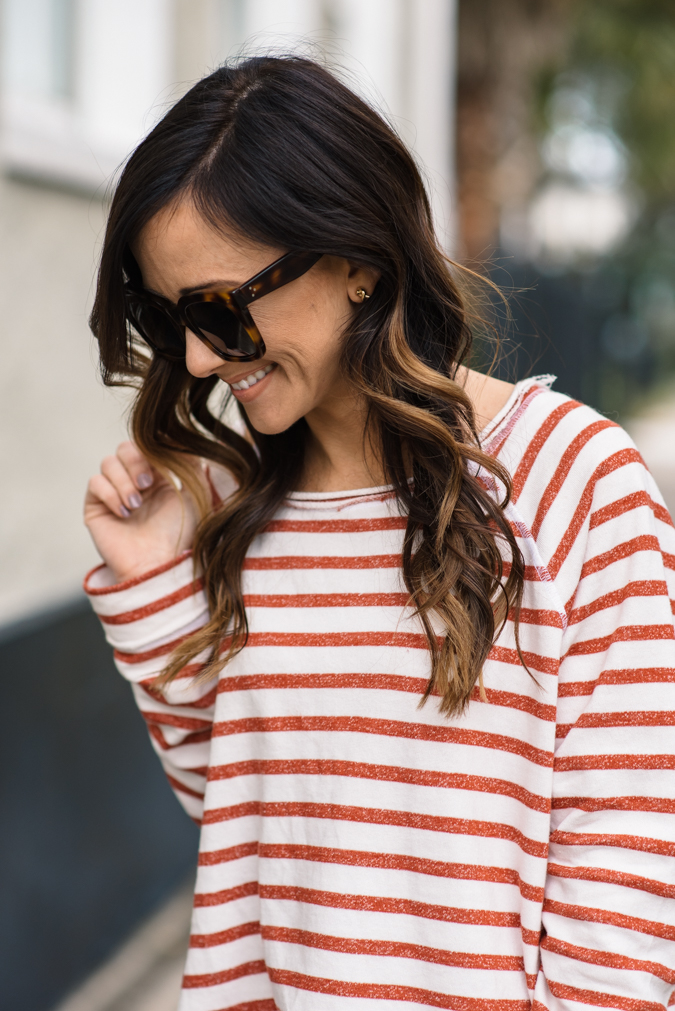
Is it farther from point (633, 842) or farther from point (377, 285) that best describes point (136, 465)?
point (633, 842)

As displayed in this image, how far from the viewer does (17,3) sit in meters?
2.79

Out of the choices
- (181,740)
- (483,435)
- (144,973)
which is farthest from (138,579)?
(144,973)

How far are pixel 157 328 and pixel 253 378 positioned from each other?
0.20 m

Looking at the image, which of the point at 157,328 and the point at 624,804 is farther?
the point at 157,328

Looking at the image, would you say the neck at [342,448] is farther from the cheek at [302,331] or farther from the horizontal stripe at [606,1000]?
the horizontal stripe at [606,1000]

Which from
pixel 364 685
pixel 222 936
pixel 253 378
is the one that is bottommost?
pixel 222 936

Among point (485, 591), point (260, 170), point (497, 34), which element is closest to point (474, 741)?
point (485, 591)

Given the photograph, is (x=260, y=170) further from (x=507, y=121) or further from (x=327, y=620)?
(x=507, y=121)

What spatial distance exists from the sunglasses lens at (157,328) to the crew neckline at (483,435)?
302 mm

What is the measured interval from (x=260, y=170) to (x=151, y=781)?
7.85ft

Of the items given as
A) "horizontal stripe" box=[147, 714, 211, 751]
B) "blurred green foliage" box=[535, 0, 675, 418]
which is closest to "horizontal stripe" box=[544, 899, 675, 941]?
"horizontal stripe" box=[147, 714, 211, 751]

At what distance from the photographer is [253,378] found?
1382mm

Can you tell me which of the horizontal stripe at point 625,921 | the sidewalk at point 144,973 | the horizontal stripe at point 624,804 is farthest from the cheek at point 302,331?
the sidewalk at point 144,973

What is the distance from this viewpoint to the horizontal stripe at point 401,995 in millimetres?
Result: 1300
